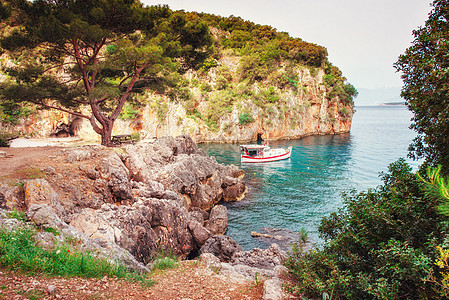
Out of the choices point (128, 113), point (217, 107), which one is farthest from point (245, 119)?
point (128, 113)

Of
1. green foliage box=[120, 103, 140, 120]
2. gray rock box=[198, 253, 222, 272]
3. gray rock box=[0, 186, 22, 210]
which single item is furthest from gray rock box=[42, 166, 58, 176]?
green foliage box=[120, 103, 140, 120]

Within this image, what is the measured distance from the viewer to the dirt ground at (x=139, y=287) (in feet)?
12.3

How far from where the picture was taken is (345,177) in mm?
24953

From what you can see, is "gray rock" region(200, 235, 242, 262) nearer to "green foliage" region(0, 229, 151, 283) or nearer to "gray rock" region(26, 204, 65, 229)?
"green foliage" region(0, 229, 151, 283)

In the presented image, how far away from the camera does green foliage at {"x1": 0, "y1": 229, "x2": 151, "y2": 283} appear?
13.7 feet

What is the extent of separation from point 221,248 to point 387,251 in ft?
27.9

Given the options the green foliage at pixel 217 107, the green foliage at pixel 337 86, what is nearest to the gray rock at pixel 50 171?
the green foliage at pixel 217 107

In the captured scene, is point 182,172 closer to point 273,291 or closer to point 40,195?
point 40,195

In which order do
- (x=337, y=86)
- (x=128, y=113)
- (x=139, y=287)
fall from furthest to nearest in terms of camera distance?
(x=337, y=86) < (x=128, y=113) < (x=139, y=287)

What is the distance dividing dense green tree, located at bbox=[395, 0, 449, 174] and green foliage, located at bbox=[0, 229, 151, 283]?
6.17 metres

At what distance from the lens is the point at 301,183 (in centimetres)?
2341

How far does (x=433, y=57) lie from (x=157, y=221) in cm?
1046

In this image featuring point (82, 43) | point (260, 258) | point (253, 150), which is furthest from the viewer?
point (253, 150)

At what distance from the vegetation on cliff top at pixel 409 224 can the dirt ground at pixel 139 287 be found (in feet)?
4.82
